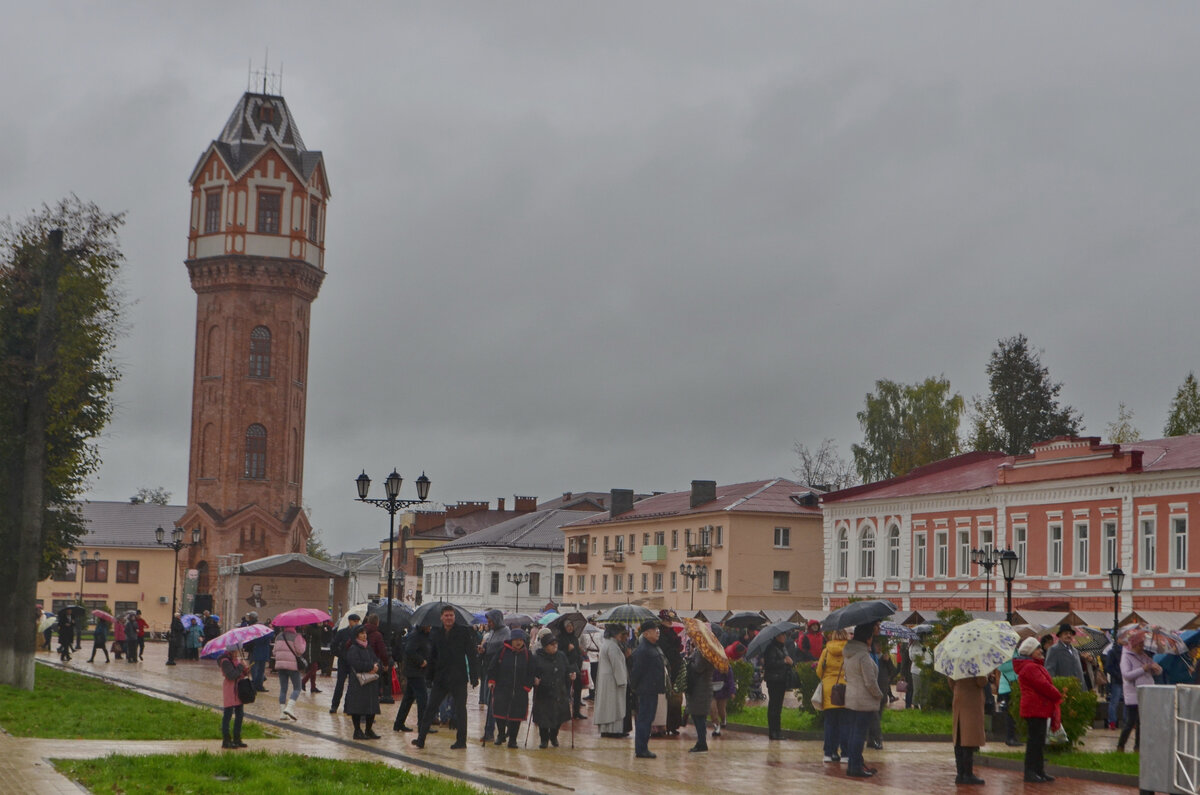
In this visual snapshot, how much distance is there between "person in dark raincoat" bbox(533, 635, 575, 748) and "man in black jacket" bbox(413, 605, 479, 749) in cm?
93

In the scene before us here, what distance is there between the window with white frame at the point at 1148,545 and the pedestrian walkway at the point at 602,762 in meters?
27.4

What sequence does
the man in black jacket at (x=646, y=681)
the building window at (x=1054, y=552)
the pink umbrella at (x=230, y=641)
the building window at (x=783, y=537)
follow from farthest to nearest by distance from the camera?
the building window at (x=783, y=537), the building window at (x=1054, y=552), the man in black jacket at (x=646, y=681), the pink umbrella at (x=230, y=641)

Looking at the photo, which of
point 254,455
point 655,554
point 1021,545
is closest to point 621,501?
point 655,554

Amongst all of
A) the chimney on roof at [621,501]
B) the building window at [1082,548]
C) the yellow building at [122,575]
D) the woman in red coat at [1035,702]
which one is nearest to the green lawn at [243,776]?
the woman in red coat at [1035,702]

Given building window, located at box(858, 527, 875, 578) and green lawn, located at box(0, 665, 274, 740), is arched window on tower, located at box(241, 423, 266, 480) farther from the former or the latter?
green lawn, located at box(0, 665, 274, 740)

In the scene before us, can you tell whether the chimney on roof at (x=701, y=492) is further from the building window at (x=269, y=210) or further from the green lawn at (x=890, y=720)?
the green lawn at (x=890, y=720)

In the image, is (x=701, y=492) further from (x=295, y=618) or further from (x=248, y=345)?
(x=295, y=618)

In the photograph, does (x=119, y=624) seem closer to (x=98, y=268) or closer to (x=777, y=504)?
(x=98, y=268)

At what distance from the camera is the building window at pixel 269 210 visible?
286 feet

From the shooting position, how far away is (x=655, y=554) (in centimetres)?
7631

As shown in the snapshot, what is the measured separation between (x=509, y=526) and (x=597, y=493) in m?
15.9

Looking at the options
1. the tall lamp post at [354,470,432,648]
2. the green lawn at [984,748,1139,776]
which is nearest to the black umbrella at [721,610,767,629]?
the tall lamp post at [354,470,432,648]

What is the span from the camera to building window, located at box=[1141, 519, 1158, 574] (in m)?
46.8

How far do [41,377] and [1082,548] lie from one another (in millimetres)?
33190
